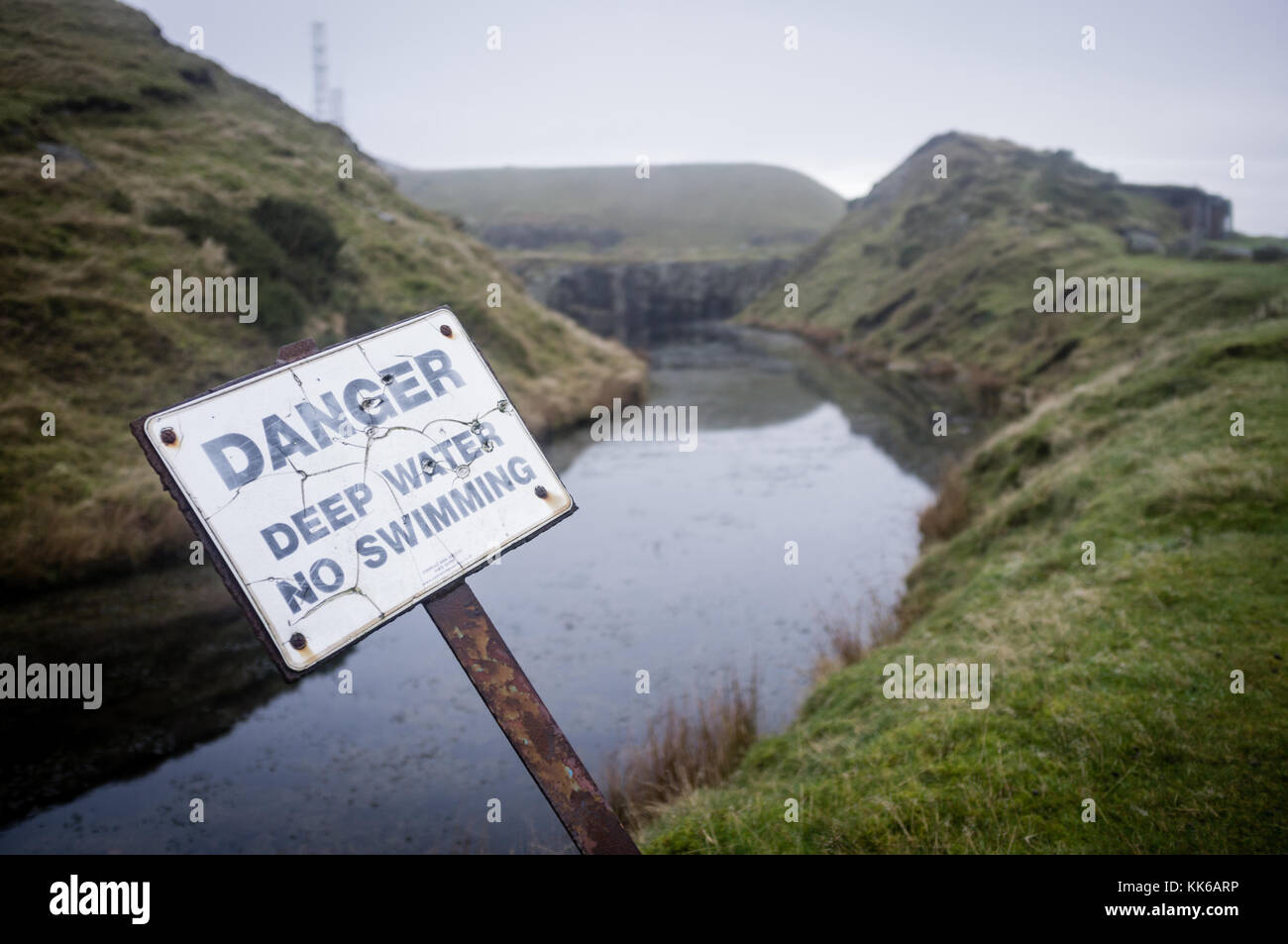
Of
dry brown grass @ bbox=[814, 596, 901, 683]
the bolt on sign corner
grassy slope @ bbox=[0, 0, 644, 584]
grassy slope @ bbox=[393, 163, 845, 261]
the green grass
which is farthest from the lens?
grassy slope @ bbox=[393, 163, 845, 261]

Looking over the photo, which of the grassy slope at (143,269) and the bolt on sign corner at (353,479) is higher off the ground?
the grassy slope at (143,269)

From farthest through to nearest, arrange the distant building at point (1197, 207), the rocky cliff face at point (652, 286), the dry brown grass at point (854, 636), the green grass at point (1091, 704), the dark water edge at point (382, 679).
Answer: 1. the rocky cliff face at point (652, 286)
2. the distant building at point (1197, 207)
3. the dry brown grass at point (854, 636)
4. the dark water edge at point (382, 679)
5. the green grass at point (1091, 704)

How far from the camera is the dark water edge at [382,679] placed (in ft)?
26.3

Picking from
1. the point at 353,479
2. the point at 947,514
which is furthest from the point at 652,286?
the point at 353,479

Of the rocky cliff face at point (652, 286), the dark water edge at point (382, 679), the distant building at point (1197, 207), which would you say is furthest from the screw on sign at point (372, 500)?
the rocky cliff face at point (652, 286)

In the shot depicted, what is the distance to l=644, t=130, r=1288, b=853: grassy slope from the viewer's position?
4.35 meters

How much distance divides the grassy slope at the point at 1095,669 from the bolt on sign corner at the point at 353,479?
3.03m

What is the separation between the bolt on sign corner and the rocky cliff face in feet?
287

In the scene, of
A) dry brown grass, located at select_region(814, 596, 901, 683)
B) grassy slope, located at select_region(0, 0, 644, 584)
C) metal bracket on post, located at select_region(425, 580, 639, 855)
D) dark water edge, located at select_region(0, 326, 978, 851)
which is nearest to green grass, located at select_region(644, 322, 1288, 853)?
dry brown grass, located at select_region(814, 596, 901, 683)

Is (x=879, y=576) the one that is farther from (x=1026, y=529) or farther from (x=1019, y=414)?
(x=1019, y=414)

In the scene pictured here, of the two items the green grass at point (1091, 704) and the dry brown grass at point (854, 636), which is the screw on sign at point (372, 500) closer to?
the green grass at point (1091, 704)

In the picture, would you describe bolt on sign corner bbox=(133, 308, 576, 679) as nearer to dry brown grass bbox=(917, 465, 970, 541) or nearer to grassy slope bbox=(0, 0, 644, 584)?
dry brown grass bbox=(917, 465, 970, 541)

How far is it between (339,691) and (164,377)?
35.3ft

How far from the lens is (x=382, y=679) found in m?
11.1
